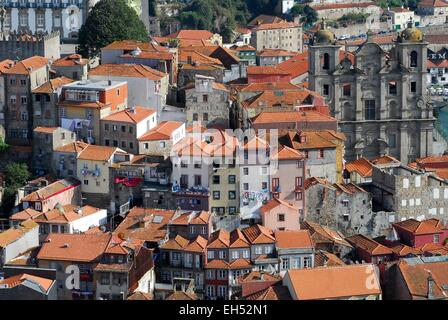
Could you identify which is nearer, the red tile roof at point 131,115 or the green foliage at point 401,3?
the red tile roof at point 131,115

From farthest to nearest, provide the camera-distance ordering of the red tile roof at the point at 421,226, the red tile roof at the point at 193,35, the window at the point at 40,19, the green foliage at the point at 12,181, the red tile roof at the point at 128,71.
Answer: the red tile roof at the point at 193,35, the window at the point at 40,19, the red tile roof at the point at 128,71, the green foliage at the point at 12,181, the red tile roof at the point at 421,226

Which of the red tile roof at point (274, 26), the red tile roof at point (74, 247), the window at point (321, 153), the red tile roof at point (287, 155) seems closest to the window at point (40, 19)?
the red tile roof at point (274, 26)

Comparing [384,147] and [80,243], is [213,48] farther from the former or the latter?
[80,243]

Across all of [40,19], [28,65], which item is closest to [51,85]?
[28,65]

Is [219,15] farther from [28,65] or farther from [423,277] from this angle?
[423,277]

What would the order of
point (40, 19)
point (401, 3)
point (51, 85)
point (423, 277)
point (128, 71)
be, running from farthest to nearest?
point (401, 3)
point (40, 19)
point (128, 71)
point (51, 85)
point (423, 277)

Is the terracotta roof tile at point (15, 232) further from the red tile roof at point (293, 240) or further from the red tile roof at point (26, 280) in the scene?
the red tile roof at point (293, 240)
